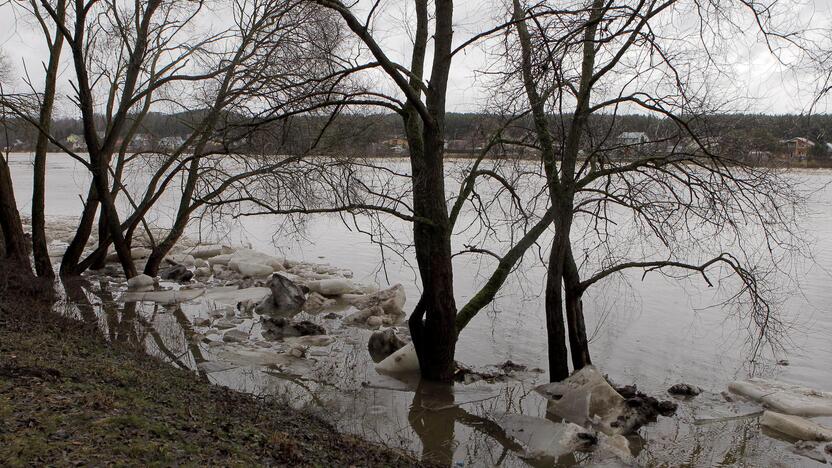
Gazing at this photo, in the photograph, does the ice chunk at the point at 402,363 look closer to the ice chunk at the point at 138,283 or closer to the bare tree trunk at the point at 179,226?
the bare tree trunk at the point at 179,226

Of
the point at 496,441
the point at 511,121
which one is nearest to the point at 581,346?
the point at 496,441

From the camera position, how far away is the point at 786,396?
336 inches

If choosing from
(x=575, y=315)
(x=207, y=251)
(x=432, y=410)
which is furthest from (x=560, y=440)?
(x=207, y=251)

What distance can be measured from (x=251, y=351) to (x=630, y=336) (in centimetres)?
602

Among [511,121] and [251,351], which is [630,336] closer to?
[511,121]

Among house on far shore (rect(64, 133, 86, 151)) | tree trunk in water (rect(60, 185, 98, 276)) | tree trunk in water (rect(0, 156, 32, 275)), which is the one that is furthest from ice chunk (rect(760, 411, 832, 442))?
house on far shore (rect(64, 133, 86, 151))

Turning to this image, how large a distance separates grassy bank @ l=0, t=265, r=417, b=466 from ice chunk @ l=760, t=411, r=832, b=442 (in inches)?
171

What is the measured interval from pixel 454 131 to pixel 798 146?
423cm

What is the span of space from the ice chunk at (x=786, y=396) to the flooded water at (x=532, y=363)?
1.20 feet

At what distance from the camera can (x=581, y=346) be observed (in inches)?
335

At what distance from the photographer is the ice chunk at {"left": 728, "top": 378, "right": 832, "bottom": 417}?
8.15 m

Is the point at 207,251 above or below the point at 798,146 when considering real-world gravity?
below

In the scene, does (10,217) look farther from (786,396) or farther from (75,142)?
→ (786,396)

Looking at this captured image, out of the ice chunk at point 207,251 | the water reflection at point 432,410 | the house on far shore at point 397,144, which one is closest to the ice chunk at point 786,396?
the water reflection at point 432,410
